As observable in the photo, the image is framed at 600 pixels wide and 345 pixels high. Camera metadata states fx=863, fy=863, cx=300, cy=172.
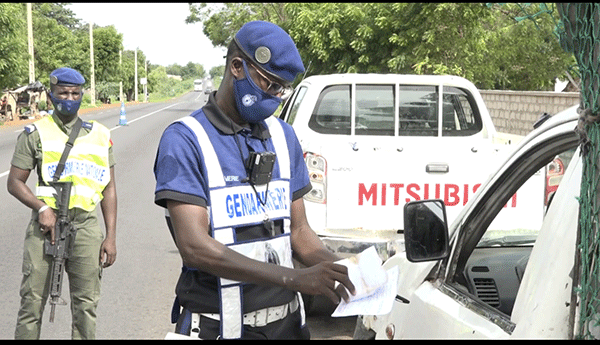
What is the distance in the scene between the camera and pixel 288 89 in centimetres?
273

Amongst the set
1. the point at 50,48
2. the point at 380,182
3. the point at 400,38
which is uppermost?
the point at 50,48

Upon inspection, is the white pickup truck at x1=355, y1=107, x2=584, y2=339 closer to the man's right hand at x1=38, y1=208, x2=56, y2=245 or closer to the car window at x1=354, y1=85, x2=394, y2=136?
the man's right hand at x1=38, y1=208, x2=56, y2=245

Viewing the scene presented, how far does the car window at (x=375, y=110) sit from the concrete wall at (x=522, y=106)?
827 cm

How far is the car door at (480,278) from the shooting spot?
254 centimetres

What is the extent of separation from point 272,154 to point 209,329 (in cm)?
57

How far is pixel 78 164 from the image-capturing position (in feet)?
15.8

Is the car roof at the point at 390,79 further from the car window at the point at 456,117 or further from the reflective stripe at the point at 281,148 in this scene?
the reflective stripe at the point at 281,148

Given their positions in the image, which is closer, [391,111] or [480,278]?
[480,278]

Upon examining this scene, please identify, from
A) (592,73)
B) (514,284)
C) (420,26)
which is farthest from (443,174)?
(420,26)

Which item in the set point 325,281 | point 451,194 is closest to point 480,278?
point 325,281

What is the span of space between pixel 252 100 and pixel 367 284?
667 mm

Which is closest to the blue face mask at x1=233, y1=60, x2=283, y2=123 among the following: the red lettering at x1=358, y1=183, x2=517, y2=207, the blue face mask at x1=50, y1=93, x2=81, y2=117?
the blue face mask at x1=50, y1=93, x2=81, y2=117

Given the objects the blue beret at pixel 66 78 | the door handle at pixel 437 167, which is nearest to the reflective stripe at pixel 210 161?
the blue beret at pixel 66 78

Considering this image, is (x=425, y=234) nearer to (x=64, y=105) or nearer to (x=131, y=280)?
(x=64, y=105)
